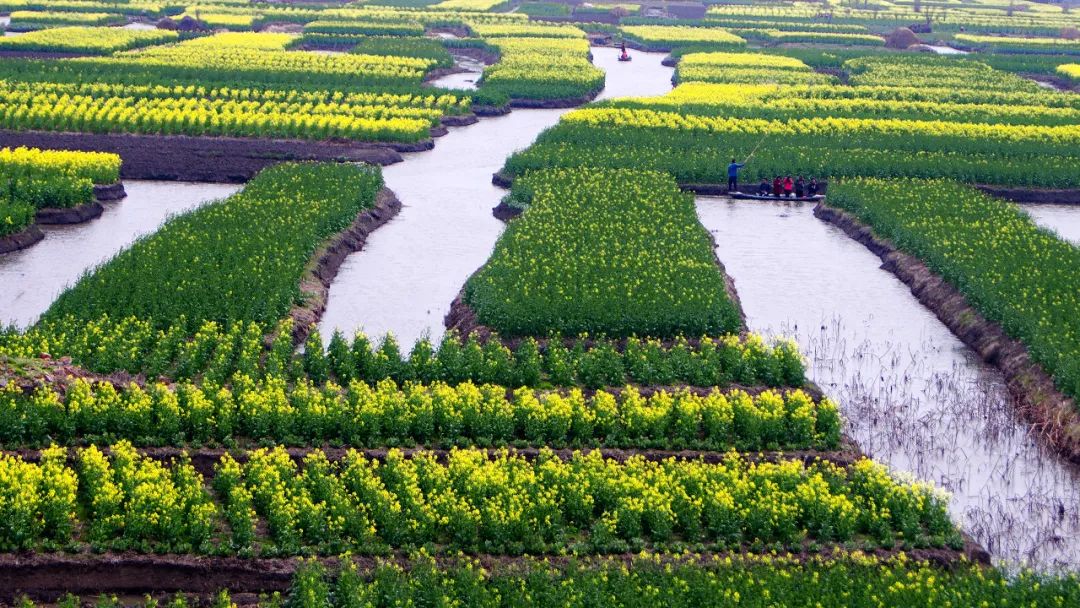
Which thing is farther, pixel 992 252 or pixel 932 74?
pixel 932 74

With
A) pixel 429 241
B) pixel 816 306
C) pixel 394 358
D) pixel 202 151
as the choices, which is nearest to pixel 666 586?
pixel 394 358

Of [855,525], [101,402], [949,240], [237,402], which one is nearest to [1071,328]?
[949,240]

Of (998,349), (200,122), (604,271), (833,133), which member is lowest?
(998,349)

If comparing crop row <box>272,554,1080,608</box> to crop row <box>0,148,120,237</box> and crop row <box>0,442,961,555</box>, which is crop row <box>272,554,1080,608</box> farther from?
crop row <box>0,148,120,237</box>

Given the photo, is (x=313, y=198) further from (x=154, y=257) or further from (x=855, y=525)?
(x=855, y=525)

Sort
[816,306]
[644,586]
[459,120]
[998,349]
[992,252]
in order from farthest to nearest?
[459,120], [992,252], [816,306], [998,349], [644,586]

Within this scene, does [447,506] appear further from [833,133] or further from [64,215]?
[833,133]
